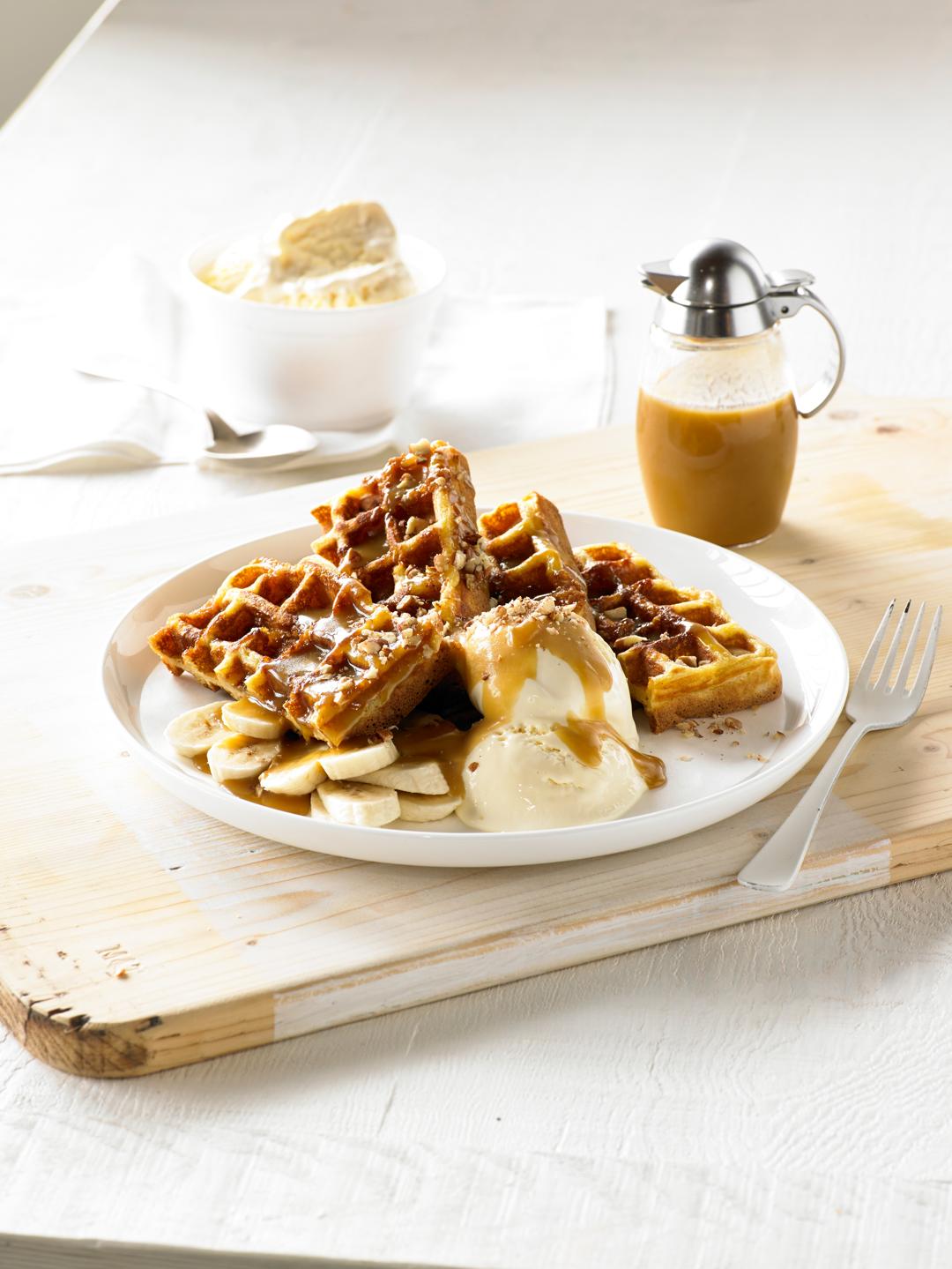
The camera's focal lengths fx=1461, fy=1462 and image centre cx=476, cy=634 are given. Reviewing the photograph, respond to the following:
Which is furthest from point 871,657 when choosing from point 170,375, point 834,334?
point 170,375

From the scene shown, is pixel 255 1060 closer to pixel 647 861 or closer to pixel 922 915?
pixel 647 861

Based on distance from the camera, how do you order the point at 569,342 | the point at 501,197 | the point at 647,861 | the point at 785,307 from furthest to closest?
the point at 501,197 < the point at 569,342 < the point at 785,307 < the point at 647,861

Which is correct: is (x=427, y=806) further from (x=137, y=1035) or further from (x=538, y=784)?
(x=137, y=1035)

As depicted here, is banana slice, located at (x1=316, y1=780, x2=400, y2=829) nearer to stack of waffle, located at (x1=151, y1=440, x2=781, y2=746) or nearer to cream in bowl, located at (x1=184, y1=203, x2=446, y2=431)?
stack of waffle, located at (x1=151, y1=440, x2=781, y2=746)

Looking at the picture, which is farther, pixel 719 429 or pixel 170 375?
pixel 170 375

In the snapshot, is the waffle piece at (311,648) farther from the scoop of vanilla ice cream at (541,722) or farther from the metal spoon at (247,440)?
the metal spoon at (247,440)

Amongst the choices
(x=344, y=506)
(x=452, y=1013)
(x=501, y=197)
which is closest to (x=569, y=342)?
(x=501, y=197)
